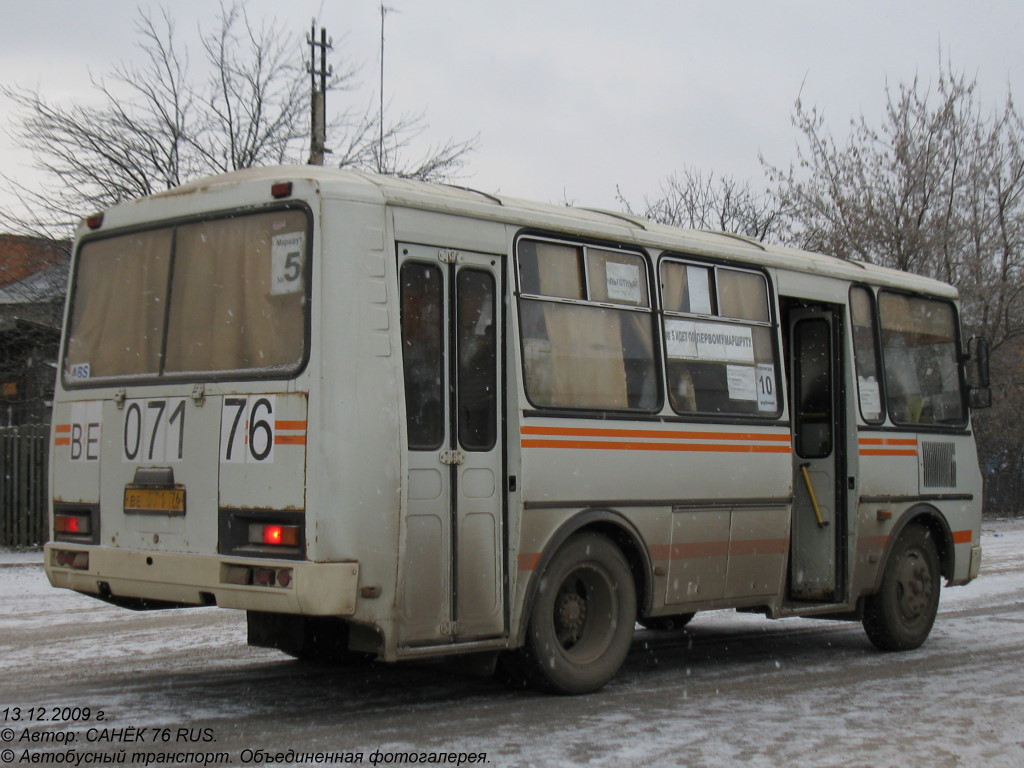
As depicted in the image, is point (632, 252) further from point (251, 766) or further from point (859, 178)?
point (859, 178)

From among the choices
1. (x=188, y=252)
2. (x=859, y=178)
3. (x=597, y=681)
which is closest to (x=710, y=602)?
(x=597, y=681)

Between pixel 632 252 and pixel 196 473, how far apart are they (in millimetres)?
3288

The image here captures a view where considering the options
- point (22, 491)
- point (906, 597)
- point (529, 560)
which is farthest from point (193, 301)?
point (22, 491)

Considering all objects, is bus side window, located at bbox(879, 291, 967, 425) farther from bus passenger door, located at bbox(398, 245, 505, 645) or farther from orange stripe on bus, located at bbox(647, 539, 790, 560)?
bus passenger door, located at bbox(398, 245, 505, 645)

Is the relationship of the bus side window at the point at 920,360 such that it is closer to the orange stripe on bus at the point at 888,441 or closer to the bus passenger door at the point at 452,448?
the orange stripe on bus at the point at 888,441

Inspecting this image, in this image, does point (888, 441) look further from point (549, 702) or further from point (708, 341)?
point (549, 702)

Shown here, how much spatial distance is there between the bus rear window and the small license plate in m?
0.67

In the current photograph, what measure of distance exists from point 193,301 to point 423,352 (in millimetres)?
1371

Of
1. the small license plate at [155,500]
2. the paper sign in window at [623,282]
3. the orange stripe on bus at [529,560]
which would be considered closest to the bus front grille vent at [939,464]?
the paper sign in window at [623,282]

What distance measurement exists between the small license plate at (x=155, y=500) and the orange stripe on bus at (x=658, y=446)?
1.97m

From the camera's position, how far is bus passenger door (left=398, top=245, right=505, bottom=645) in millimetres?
7277

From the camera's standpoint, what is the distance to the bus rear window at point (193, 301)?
23.6 feet

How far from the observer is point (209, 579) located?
7102mm

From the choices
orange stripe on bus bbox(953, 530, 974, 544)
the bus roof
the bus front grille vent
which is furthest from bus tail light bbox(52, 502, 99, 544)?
orange stripe on bus bbox(953, 530, 974, 544)
